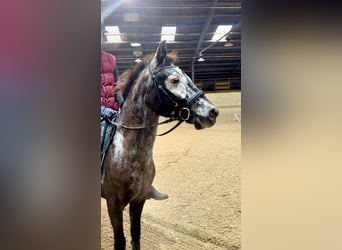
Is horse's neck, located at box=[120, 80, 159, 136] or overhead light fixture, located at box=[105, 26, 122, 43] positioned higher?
overhead light fixture, located at box=[105, 26, 122, 43]

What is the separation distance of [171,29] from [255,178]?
1.07 m

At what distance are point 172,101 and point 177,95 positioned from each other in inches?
1.9

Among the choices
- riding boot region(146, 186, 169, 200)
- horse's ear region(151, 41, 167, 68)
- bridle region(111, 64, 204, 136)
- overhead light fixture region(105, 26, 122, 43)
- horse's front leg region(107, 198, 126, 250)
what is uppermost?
overhead light fixture region(105, 26, 122, 43)

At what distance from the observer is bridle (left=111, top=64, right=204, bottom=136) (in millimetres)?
1989

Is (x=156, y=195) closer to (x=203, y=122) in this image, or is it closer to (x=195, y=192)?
(x=195, y=192)

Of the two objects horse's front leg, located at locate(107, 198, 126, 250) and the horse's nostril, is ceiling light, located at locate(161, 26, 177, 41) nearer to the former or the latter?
the horse's nostril

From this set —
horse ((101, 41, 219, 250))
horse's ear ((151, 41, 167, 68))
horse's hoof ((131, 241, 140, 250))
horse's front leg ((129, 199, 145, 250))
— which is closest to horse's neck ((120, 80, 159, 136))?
horse ((101, 41, 219, 250))

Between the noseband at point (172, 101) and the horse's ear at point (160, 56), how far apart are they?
0.12ft

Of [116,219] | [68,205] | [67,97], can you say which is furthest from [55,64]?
[116,219]

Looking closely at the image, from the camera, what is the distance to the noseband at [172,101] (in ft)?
6.53

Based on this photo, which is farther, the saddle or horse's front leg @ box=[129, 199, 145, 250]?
the saddle

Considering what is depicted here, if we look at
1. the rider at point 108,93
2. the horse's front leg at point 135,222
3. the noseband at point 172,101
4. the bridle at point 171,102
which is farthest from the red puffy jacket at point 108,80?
the horse's front leg at point 135,222

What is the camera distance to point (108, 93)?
2.03 metres

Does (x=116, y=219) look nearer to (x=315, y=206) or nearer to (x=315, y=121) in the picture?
(x=315, y=206)
